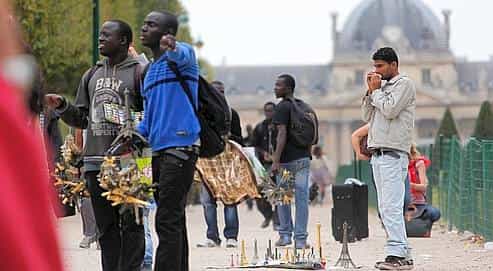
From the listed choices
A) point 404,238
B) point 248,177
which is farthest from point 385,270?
point 248,177

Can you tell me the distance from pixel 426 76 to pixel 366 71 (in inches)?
275

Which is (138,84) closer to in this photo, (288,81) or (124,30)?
(124,30)

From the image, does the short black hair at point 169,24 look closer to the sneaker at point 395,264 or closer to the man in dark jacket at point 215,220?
the sneaker at point 395,264

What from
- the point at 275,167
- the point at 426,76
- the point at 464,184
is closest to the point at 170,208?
the point at 275,167

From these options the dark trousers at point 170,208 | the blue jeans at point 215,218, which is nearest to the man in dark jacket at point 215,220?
the blue jeans at point 215,218

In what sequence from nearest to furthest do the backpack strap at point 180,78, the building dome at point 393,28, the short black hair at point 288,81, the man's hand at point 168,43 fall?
1. the man's hand at point 168,43
2. the backpack strap at point 180,78
3. the short black hair at point 288,81
4. the building dome at point 393,28

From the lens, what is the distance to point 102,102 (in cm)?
812

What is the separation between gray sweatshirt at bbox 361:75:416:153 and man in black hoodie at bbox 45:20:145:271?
8.71 feet

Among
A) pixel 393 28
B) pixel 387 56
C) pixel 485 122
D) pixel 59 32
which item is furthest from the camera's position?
pixel 393 28

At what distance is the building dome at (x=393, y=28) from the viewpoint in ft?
509

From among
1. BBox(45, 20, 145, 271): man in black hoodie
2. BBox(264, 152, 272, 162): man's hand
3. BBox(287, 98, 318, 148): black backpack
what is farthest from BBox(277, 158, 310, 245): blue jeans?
BBox(45, 20, 145, 271): man in black hoodie

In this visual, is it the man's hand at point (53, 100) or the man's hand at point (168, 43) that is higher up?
the man's hand at point (168, 43)

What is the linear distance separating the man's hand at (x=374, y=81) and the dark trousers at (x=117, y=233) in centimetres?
320

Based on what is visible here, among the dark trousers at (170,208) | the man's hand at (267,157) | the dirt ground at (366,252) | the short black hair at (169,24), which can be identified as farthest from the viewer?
the man's hand at (267,157)
